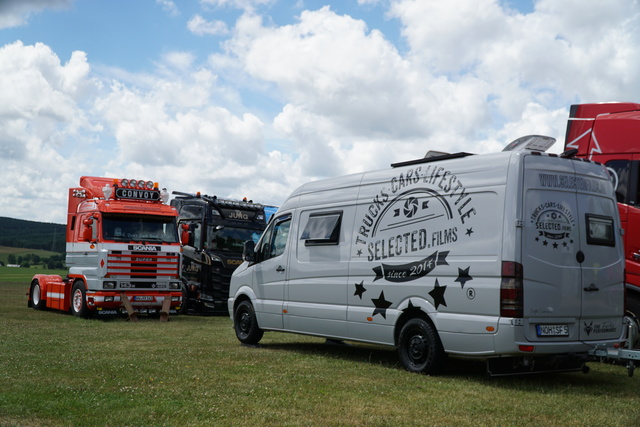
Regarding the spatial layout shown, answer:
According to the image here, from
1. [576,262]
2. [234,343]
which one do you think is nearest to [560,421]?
[576,262]

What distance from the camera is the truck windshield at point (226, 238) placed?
2203cm

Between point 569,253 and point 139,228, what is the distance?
1274 cm

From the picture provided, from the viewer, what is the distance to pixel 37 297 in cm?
2266

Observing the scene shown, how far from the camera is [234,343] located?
1357 cm

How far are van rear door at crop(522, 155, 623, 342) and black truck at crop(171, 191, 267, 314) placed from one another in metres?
13.9

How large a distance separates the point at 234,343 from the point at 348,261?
11.9 feet

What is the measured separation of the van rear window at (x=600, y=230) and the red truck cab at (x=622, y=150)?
5.53 ft

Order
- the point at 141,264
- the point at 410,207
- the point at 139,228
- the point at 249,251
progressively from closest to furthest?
the point at 410,207 < the point at 249,251 < the point at 141,264 < the point at 139,228

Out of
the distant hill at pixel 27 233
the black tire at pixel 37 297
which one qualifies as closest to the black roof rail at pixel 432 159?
the black tire at pixel 37 297

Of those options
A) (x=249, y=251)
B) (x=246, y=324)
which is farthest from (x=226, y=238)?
(x=249, y=251)

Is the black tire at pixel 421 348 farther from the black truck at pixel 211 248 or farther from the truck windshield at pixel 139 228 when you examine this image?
the black truck at pixel 211 248

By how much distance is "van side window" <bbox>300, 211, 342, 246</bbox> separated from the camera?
1147 centimetres

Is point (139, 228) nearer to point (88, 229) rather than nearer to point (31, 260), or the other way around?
point (88, 229)

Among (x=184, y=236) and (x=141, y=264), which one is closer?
(x=141, y=264)
